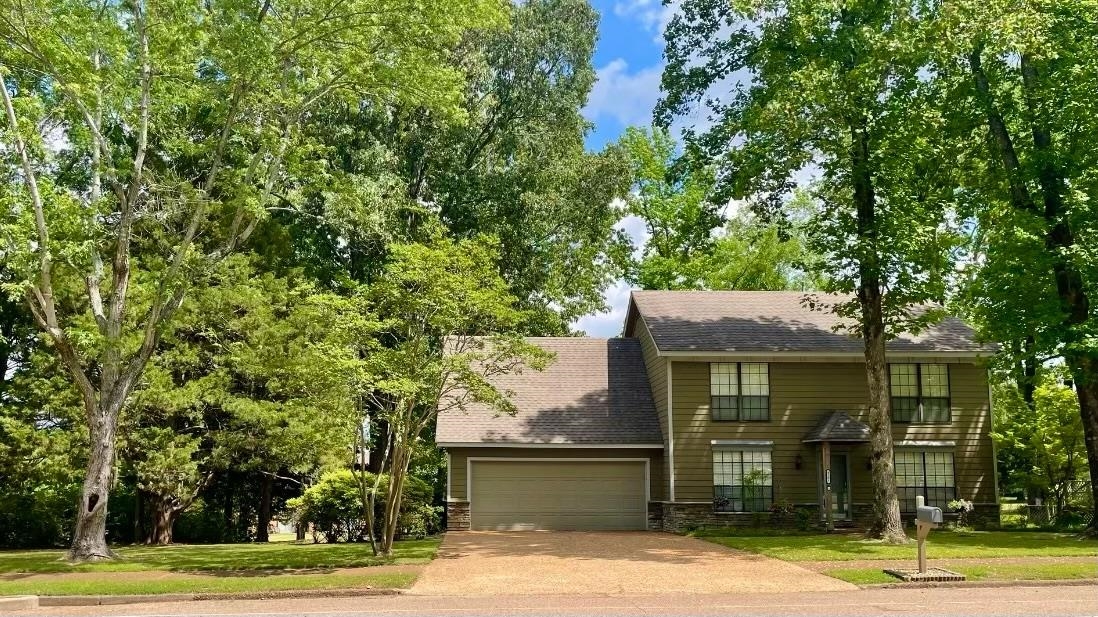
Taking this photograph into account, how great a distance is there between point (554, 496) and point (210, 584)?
12965 millimetres

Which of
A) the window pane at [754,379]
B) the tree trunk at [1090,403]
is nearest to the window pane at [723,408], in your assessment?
the window pane at [754,379]

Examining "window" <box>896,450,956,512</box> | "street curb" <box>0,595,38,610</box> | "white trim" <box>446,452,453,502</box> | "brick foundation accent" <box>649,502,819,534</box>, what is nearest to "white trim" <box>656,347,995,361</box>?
"window" <box>896,450,956,512</box>

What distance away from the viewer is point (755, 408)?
26.0m

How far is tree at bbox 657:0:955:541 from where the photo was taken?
20.2 m

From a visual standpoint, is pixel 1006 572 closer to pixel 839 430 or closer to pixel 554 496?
pixel 839 430

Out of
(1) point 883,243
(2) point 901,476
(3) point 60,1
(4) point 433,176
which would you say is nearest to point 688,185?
(4) point 433,176

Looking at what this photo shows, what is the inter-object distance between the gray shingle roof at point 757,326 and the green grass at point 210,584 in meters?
12.6

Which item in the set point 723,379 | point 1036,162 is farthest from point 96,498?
point 1036,162

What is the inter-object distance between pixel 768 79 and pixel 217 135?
12.8 metres

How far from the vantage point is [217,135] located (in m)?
21.5

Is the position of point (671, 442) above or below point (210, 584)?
above

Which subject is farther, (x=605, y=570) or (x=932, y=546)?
(x=932, y=546)

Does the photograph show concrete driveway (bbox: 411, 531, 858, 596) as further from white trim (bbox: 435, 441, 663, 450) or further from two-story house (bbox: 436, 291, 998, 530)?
two-story house (bbox: 436, 291, 998, 530)

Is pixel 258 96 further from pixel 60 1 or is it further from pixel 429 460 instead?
pixel 429 460
